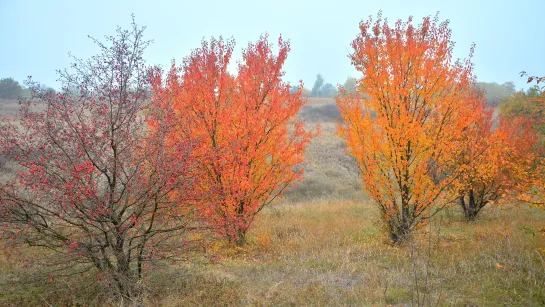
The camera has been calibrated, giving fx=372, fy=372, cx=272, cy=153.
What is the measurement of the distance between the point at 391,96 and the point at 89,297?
8.56m

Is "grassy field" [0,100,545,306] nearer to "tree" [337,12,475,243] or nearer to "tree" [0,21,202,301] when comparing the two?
"tree" [0,21,202,301]

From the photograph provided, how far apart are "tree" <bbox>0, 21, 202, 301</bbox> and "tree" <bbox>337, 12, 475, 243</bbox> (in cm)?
518

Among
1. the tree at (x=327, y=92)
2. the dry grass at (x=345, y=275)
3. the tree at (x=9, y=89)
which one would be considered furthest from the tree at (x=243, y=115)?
the tree at (x=327, y=92)

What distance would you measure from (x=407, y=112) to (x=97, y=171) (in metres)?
7.52

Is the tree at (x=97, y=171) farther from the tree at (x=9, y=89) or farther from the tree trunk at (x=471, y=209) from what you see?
the tree at (x=9, y=89)

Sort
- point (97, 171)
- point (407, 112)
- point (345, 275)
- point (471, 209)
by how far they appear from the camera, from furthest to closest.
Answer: point (471, 209) < point (407, 112) < point (345, 275) < point (97, 171)

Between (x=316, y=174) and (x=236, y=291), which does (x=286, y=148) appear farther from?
(x=316, y=174)

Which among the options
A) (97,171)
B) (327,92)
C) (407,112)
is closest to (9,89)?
(97,171)

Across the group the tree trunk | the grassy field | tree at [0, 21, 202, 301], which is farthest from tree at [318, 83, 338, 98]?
tree at [0, 21, 202, 301]

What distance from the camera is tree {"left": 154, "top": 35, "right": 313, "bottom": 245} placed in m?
9.66

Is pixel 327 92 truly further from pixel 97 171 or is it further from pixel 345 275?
pixel 97 171

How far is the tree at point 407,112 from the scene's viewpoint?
9.65 meters

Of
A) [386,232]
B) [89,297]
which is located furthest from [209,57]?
[386,232]

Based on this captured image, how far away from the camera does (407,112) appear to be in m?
9.80
